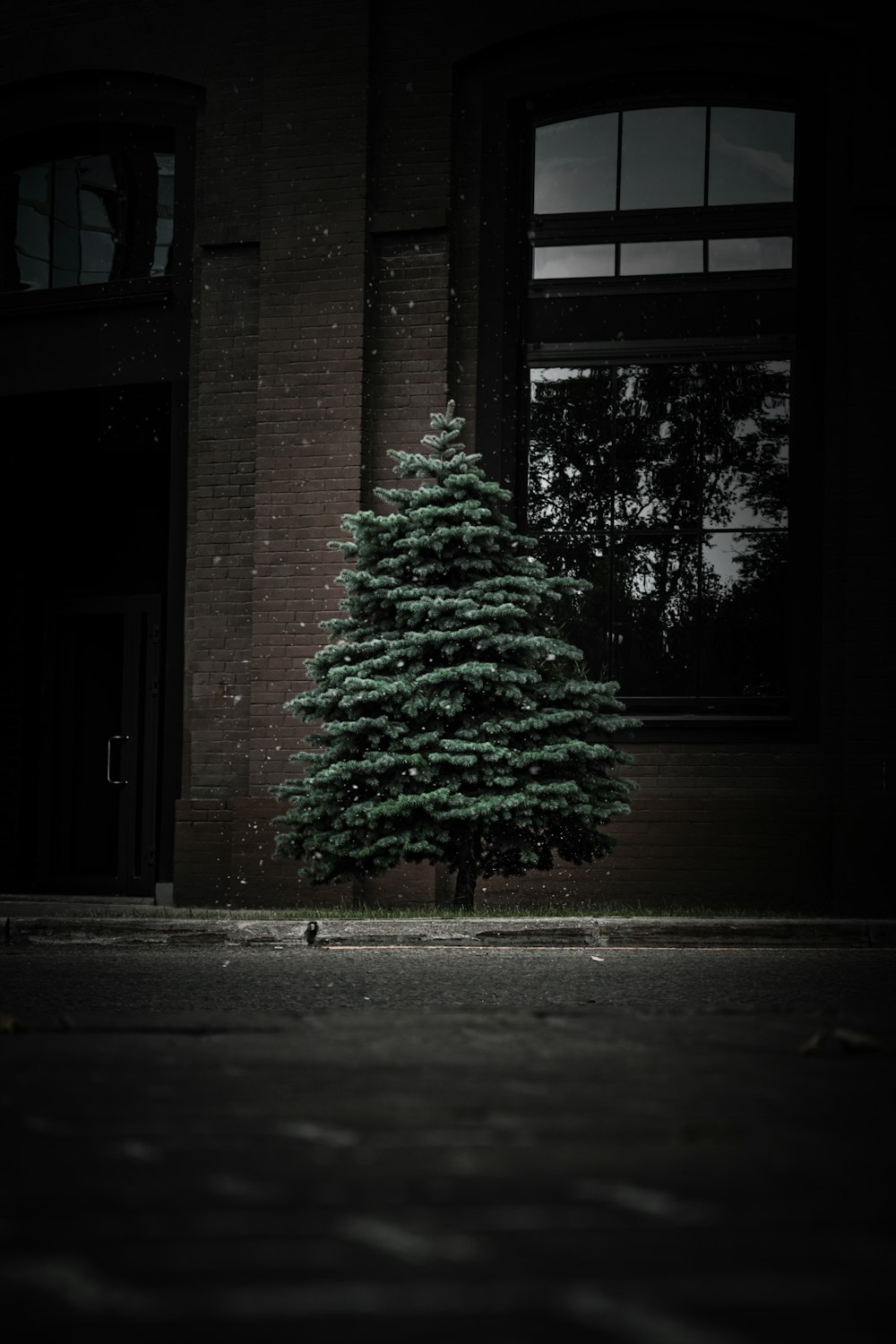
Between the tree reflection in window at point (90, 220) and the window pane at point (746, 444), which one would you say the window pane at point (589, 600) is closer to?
the window pane at point (746, 444)

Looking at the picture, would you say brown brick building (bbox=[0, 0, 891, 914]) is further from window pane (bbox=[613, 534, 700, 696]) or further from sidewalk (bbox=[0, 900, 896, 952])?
sidewalk (bbox=[0, 900, 896, 952])

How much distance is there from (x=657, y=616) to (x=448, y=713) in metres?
3.23

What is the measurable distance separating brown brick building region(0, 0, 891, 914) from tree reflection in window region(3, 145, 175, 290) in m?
0.50

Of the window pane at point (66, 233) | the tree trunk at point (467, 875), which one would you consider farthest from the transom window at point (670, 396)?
the window pane at point (66, 233)

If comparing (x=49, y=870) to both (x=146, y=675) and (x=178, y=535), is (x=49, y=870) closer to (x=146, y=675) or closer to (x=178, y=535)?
(x=146, y=675)

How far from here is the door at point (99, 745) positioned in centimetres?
1639

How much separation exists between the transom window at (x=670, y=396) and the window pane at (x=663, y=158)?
16mm

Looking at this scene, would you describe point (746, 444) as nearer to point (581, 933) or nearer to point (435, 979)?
point (581, 933)

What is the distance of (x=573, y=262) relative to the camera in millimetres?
13805

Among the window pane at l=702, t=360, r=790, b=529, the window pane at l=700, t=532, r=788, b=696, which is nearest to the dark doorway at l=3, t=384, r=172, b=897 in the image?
the window pane at l=702, t=360, r=790, b=529

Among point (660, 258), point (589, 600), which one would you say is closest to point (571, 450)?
point (589, 600)

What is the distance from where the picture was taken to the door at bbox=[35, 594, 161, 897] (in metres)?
16.4

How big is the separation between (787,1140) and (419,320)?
11862mm

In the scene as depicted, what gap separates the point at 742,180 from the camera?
13.5 meters
